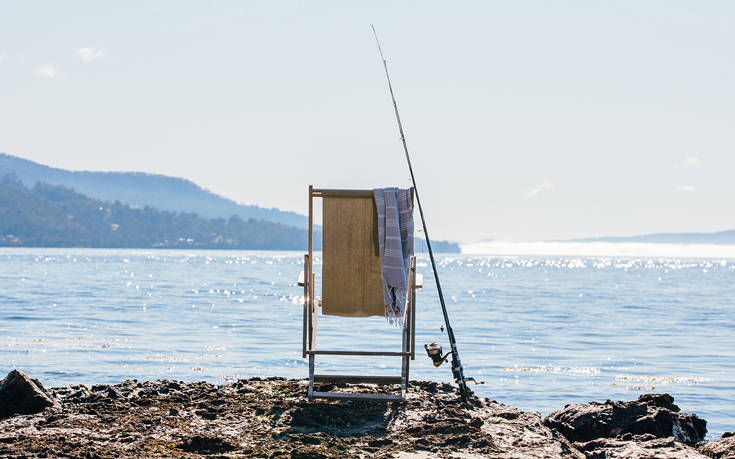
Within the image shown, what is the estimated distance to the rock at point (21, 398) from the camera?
5.36 m

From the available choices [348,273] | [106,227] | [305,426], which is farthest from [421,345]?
[106,227]

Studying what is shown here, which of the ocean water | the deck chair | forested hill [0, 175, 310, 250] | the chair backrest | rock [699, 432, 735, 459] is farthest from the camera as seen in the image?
forested hill [0, 175, 310, 250]

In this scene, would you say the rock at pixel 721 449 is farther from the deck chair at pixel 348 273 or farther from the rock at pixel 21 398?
the rock at pixel 21 398

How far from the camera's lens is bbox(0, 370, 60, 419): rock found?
17.6 feet

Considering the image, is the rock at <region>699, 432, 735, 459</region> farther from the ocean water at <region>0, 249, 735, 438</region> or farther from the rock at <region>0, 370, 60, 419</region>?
the rock at <region>0, 370, 60, 419</region>

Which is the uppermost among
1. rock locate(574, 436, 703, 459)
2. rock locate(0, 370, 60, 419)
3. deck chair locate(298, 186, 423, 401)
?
deck chair locate(298, 186, 423, 401)

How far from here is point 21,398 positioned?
5418mm

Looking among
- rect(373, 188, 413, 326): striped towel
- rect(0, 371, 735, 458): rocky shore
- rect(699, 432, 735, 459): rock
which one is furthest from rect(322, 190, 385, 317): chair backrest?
rect(699, 432, 735, 459): rock

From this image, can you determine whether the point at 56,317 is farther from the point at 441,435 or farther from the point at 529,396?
the point at 441,435

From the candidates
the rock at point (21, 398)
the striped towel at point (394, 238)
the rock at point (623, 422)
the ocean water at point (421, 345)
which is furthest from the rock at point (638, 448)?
the rock at point (21, 398)

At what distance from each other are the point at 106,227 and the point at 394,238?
145546 mm

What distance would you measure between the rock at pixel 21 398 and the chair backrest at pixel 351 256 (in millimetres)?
1998

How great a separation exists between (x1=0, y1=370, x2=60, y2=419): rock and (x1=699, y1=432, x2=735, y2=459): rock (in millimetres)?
4184

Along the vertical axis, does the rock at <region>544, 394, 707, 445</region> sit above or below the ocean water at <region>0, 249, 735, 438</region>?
above
